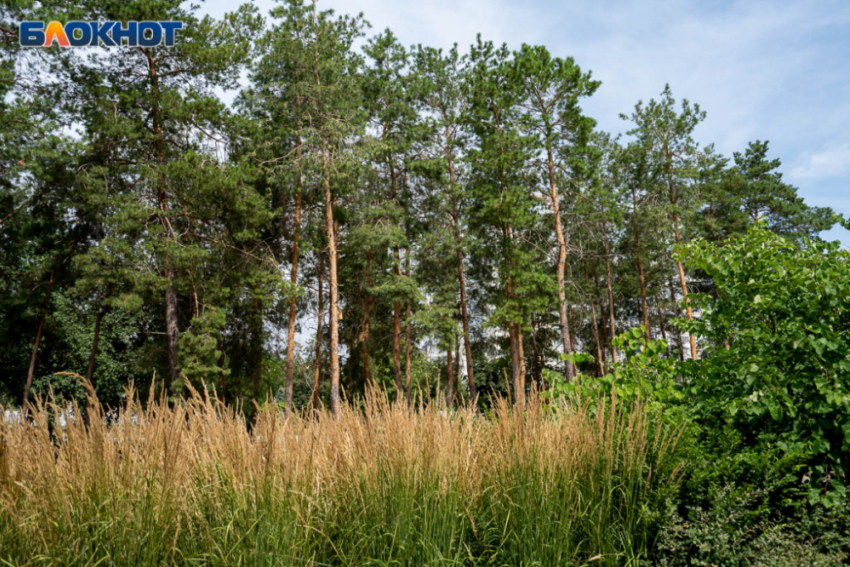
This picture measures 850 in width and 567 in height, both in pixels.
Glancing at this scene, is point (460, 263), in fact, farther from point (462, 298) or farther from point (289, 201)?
point (289, 201)

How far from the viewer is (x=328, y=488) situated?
3.19 m

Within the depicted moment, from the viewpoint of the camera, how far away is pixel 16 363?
843 inches

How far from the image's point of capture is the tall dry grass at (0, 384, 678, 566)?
260 cm

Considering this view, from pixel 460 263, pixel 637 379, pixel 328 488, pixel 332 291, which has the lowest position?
pixel 328 488

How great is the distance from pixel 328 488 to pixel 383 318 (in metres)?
19.3

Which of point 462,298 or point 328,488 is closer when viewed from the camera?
point 328,488

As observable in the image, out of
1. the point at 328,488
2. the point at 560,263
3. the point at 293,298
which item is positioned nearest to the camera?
the point at 328,488

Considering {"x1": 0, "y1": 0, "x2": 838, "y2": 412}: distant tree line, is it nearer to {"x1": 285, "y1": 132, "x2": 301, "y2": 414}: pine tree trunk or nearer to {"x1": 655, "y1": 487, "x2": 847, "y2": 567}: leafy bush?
{"x1": 285, "y1": 132, "x2": 301, "y2": 414}: pine tree trunk

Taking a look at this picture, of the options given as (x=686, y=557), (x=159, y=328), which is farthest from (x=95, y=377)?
(x=686, y=557)

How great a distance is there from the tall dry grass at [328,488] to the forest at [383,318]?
2 centimetres

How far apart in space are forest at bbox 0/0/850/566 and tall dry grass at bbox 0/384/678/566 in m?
0.02

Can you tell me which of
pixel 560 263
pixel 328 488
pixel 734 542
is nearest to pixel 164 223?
pixel 560 263

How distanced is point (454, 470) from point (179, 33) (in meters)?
16.7

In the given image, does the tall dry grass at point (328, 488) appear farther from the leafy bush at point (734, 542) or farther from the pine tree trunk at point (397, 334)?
the pine tree trunk at point (397, 334)
